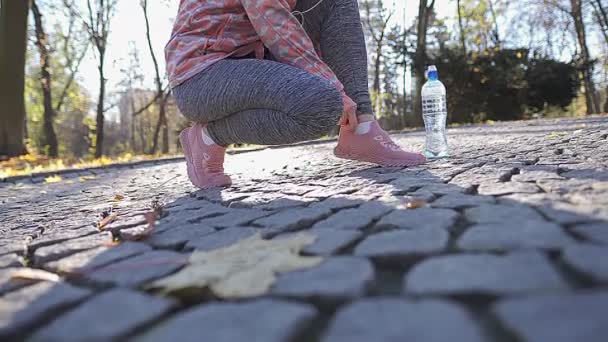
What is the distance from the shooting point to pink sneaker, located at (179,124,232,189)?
250 centimetres

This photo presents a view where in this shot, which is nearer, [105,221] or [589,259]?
[589,259]

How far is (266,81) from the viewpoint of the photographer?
211 centimetres

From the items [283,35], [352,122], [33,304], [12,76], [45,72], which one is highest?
[45,72]

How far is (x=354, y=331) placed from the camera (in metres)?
0.68

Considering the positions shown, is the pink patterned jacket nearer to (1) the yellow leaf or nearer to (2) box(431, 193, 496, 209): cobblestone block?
(2) box(431, 193, 496, 209): cobblestone block

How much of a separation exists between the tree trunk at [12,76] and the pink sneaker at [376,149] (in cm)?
850

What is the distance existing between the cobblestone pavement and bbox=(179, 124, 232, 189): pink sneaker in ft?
2.26

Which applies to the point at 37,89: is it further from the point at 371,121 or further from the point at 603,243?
the point at 603,243

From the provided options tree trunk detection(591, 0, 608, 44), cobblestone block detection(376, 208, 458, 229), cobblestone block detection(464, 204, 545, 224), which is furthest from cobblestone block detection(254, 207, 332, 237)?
tree trunk detection(591, 0, 608, 44)

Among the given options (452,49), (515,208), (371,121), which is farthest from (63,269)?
(452,49)

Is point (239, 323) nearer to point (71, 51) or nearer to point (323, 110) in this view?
point (323, 110)

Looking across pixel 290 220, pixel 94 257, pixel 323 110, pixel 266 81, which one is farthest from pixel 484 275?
pixel 266 81

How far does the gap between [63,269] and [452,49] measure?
51.8ft

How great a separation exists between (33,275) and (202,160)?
1435 millimetres
